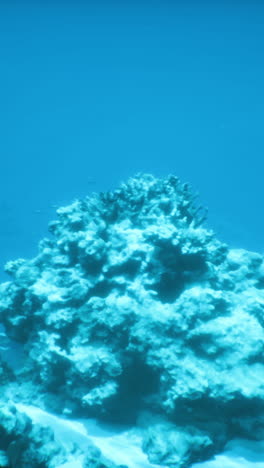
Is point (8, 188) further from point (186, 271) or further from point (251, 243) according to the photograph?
point (186, 271)

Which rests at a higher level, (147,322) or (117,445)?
(147,322)

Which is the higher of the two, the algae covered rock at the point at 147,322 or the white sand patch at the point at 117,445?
the algae covered rock at the point at 147,322

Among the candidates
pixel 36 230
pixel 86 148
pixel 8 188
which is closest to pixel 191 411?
pixel 36 230

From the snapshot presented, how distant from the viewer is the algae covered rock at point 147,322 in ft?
19.2

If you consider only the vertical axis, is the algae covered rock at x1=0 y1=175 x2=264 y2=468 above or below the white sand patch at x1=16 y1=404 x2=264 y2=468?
above

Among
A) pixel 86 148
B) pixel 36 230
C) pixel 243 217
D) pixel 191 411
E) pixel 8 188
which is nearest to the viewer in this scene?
pixel 191 411

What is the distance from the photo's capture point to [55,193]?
4638 inches

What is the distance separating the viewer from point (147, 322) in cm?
627

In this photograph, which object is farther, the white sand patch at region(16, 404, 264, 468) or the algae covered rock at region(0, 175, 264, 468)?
the algae covered rock at region(0, 175, 264, 468)

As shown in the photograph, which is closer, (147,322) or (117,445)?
(117,445)

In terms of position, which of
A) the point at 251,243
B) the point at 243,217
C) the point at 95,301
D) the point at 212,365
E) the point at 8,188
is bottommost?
the point at 212,365

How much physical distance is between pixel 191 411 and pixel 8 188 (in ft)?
378

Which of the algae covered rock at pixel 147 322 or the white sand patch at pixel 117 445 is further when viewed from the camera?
the algae covered rock at pixel 147 322

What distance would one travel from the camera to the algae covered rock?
5.87 metres
